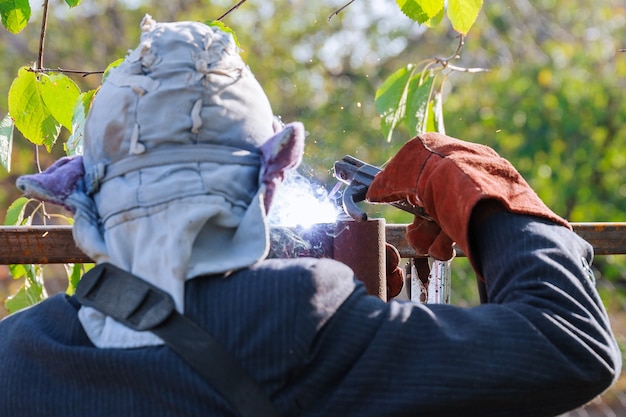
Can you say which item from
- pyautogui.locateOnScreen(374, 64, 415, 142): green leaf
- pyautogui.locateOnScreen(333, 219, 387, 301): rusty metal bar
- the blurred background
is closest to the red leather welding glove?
pyautogui.locateOnScreen(333, 219, 387, 301): rusty metal bar

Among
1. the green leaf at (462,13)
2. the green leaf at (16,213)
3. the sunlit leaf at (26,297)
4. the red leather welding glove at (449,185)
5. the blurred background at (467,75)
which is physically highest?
the green leaf at (462,13)

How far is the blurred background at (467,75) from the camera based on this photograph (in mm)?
5395

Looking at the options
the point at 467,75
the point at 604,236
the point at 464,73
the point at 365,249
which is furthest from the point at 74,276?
the point at 467,75

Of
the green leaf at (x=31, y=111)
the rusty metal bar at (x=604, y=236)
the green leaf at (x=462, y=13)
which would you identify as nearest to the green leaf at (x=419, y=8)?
the green leaf at (x=462, y=13)

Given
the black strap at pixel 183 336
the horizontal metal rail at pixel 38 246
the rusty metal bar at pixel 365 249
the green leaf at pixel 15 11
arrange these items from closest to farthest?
the black strap at pixel 183 336 → the rusty metal bar at pixel 365 249 → the horizontal metal rail at pixel 38 246 → the green leaf at pixel 15 11

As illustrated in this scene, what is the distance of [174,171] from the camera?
1073 mm

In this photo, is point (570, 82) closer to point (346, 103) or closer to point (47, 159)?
point (346, 103)

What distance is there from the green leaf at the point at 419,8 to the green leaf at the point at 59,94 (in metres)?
0.64

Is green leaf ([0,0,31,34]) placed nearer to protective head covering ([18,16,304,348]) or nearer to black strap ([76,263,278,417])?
protective head covering ([18,16,304,348])

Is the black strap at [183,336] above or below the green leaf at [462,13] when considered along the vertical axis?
below

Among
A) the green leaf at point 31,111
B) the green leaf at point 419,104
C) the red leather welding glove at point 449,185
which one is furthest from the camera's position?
the green leaf at point 419,104

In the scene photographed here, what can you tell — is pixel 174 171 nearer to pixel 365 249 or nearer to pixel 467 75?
pixel 365 249

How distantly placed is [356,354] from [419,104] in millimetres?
937

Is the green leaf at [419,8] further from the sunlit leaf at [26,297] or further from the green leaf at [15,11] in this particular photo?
the sunlit leaf at [26,297]
